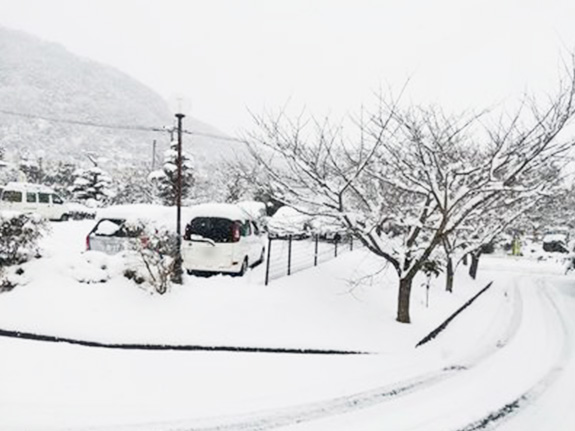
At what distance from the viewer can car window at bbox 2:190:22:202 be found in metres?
24.3

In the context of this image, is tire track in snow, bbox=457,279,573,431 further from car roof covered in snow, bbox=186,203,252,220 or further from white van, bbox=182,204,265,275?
car roof covered in snow, bbox=186,203,252,220

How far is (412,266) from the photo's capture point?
9.41 m

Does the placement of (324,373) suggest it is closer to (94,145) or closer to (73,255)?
(73,255)

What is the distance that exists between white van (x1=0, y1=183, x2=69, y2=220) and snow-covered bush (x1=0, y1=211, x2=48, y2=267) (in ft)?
53.4

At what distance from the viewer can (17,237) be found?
8.81 meters

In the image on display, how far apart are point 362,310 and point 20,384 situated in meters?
6.32

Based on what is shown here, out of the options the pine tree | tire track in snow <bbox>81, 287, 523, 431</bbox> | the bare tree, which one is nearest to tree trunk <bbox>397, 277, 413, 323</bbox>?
the bare tree

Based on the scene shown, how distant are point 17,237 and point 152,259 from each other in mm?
2422

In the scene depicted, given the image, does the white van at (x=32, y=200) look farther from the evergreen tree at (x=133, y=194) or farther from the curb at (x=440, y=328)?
the curb at (x=440, y=328)

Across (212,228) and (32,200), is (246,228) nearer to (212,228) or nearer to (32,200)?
(212,228)

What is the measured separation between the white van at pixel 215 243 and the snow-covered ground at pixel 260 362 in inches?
23.3

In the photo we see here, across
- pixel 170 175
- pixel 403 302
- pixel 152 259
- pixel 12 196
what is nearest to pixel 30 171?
pixel 170 175

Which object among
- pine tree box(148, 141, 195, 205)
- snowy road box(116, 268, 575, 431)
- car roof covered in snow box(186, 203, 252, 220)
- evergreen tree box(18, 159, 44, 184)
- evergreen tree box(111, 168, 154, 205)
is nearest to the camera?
snowy road box(116, 268, 575, 431)

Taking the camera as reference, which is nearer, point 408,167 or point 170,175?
point 408,167
